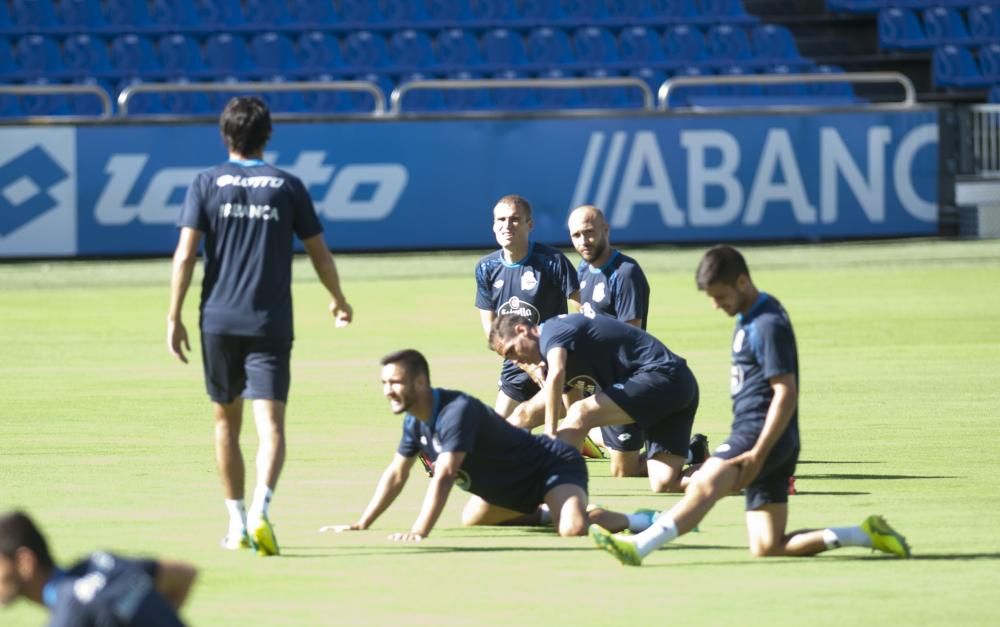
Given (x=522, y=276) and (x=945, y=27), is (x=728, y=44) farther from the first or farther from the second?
(x=522, y=276)

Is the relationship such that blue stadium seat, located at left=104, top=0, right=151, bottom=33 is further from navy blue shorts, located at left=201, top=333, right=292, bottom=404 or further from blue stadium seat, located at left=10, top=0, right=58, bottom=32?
navy blue shorts, located at left=201, top=333, right=292, bottom=404

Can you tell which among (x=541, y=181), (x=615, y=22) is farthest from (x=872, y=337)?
(x=615, y=22)

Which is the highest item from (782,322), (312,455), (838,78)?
(838,78)

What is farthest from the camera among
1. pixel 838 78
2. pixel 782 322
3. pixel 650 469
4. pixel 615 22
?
pixel 615 22

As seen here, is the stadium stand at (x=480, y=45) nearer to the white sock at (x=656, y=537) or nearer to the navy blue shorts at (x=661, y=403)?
the navy blue shorts at (x=661, y=403)

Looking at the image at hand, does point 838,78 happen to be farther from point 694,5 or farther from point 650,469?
point 650,469

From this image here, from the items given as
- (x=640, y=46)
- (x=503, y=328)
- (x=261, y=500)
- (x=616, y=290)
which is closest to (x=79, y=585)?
(x=261, y=500)

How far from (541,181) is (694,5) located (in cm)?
864

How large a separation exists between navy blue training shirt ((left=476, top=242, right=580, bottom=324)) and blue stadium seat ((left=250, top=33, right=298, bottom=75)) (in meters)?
19.3

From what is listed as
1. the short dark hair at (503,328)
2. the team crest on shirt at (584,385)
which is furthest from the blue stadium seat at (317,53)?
the short dark hair at (503,328)

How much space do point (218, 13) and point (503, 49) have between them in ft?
16.7

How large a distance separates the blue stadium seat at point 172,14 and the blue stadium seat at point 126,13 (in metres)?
0.15

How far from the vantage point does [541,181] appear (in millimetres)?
26906

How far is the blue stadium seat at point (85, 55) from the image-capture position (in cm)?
3030
